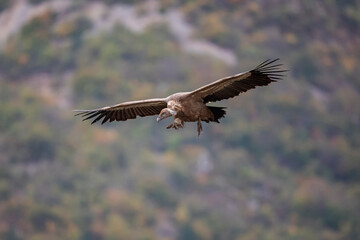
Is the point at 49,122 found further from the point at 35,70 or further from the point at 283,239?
the point at 283,239

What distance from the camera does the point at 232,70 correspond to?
74.6 metres

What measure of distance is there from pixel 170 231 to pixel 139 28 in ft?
82.0

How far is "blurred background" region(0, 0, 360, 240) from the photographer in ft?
201

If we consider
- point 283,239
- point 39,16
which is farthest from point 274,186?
point 39,16

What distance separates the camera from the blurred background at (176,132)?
61188mm

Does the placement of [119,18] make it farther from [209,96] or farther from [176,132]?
[209,96]

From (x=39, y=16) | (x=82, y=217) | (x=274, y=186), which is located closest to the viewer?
(x=82, y=217)

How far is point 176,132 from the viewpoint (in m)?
66.4

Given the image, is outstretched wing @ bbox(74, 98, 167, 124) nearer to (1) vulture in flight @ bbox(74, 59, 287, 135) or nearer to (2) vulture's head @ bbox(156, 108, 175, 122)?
(1) vulture in flight @ bbox(74, 59, 287, 135)

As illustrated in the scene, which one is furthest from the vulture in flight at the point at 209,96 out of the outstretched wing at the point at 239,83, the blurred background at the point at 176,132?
the blurred background at the point at 176,132

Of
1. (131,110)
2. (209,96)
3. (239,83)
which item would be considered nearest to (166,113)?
(209,96)

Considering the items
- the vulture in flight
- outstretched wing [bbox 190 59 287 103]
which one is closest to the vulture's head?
the vulture in flight

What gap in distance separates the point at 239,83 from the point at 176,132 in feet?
175

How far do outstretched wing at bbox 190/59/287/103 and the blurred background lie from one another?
45.4 metres
